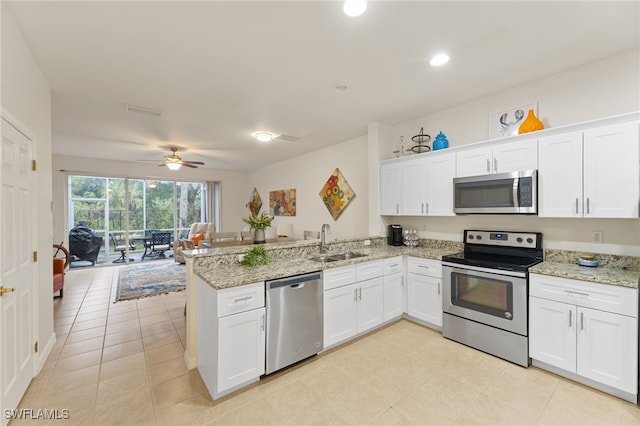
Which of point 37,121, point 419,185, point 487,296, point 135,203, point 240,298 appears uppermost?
point 37,121

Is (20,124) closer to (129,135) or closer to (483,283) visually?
(129,135)

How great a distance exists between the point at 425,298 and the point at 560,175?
1.81 metres

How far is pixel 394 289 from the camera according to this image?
3355 millimetres

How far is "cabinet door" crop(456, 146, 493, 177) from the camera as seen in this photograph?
295 cm

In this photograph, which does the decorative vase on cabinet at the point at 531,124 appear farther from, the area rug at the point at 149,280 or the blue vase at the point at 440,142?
the area rug at the point at 149,280

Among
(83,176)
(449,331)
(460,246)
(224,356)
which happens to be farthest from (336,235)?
(83,176)

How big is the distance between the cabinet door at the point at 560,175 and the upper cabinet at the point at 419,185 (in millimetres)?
860

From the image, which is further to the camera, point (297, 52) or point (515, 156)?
point (515, 156)

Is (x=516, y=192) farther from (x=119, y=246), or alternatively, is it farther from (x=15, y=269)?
(x=119, y=246)

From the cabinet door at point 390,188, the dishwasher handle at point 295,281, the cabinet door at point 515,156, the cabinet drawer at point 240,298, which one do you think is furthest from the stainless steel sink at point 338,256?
the cabinet door at point 515,156

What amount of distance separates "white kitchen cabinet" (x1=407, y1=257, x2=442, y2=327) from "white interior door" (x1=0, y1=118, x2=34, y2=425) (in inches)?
140

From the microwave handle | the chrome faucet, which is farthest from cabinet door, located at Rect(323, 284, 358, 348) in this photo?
the microwave handle

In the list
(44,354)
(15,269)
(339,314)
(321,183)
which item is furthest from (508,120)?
(44,354)

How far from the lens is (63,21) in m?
1.93
